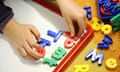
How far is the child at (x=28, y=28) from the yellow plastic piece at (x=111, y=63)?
95 millimetres

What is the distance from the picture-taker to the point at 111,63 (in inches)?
24.5

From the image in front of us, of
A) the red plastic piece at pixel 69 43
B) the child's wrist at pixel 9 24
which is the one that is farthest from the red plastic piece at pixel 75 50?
the child's wrist at pixel 9 24

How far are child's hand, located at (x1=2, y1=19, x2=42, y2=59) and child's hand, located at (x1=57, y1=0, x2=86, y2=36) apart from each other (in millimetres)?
81

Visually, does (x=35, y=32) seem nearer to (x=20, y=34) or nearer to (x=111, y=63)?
(x=20, y=34)

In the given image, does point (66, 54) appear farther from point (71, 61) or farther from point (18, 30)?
point (18, 30)

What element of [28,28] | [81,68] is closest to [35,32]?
[28,28]

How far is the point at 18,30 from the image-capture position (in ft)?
2.16

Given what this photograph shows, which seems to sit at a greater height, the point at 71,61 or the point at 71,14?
the point at 71,14

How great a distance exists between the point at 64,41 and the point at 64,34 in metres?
0.02

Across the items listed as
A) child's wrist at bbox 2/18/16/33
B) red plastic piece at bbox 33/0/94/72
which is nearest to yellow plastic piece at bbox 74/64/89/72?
red plastic piece at bbox 33/0/94/72

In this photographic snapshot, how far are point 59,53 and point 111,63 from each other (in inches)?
4.8

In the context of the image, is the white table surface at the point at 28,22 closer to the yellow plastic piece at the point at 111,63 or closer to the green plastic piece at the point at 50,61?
the green plastic piece at the point at 50,61

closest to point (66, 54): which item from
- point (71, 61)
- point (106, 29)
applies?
point (71, 61)

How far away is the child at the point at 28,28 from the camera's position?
Answer: 628mm
